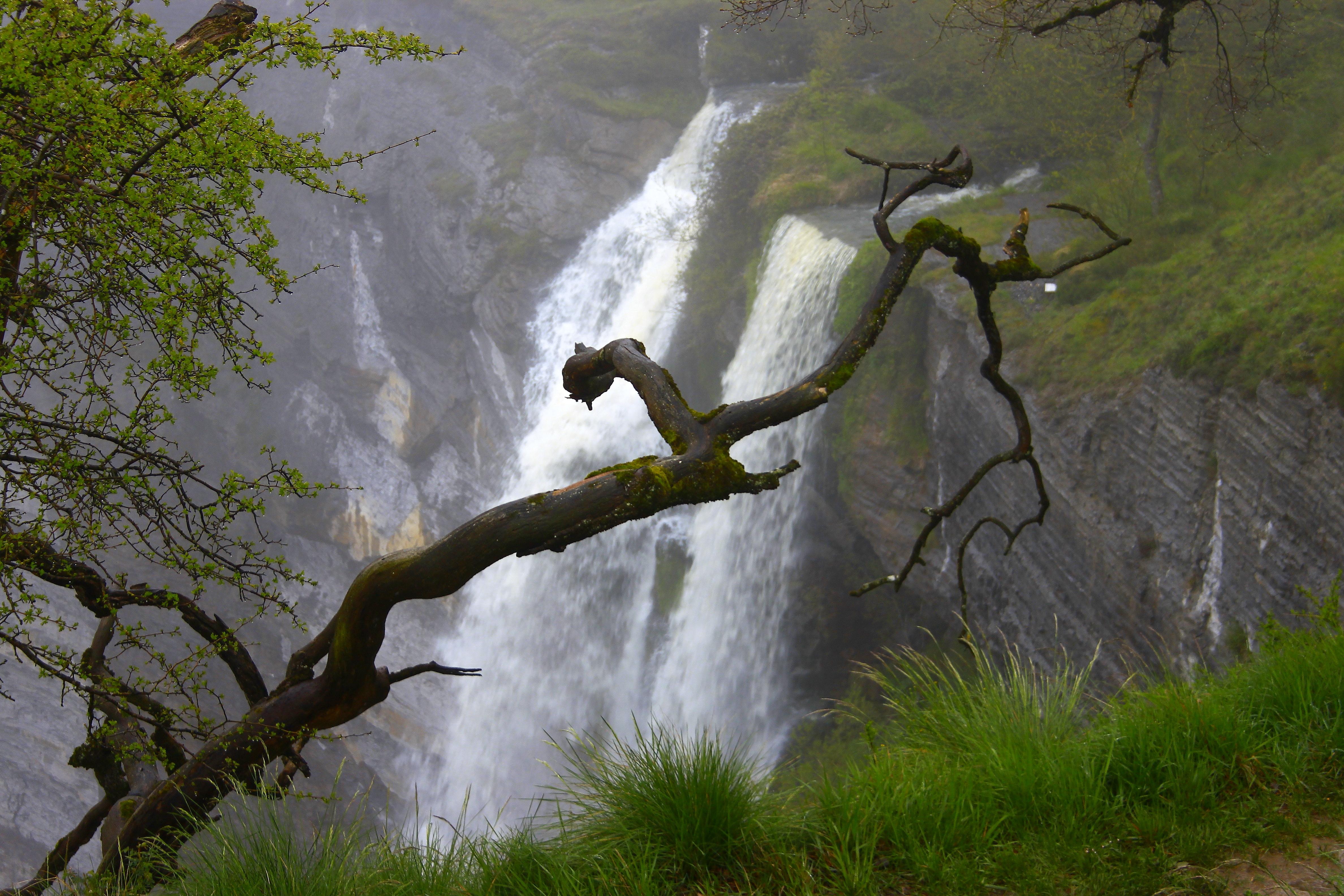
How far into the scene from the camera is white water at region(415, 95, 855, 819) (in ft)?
47.6

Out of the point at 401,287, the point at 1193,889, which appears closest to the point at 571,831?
the point at 1193,889

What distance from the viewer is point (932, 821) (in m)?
2.69

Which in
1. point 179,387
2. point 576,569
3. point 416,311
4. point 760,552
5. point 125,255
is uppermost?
point 416,311

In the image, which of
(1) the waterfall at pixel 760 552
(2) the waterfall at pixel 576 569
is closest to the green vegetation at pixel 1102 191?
(1) the waterfall at pixel 760 552

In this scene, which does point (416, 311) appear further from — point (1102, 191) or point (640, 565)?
point (1102, 191)

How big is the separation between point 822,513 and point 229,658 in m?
11.9

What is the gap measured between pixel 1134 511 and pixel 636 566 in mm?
11143

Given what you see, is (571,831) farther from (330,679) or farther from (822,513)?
(822,513)

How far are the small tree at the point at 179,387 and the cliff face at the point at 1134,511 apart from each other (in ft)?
12.4

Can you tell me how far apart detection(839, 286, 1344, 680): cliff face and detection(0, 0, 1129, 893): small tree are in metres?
3.79

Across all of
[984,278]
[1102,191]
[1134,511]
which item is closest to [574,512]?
[984,278]

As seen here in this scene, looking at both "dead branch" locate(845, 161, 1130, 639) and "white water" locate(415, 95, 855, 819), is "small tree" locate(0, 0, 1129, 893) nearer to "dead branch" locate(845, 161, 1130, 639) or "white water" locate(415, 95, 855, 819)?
"dead branch" locate(845, 161, 1130, 639)

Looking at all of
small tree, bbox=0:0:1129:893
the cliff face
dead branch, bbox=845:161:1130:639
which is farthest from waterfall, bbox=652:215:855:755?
small tree, bbox=0:0:1129:893

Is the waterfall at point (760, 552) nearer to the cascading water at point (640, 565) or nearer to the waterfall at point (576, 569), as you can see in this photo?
the cascading water at point (640, 565)
